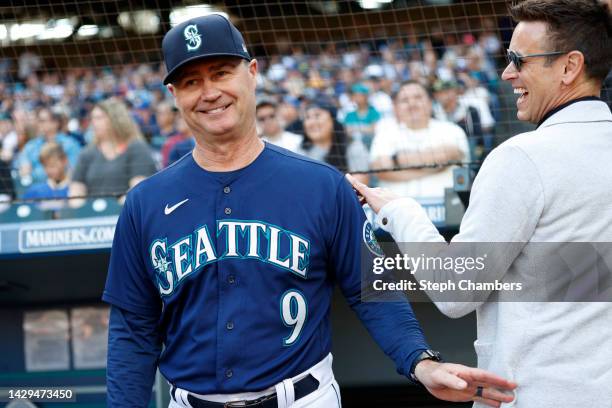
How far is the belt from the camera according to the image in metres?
2.16

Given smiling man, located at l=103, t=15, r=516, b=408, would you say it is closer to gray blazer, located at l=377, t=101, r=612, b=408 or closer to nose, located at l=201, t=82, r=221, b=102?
nose, located at l=201, t=82, r=221, b=102

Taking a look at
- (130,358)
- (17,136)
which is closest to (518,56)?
(130,358)

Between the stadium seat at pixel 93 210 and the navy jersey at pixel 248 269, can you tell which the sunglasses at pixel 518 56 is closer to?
the navy jersey at pixel 248 269

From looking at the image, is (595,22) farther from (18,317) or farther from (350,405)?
(18,317)

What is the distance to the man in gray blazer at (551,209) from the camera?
1850 millimetres

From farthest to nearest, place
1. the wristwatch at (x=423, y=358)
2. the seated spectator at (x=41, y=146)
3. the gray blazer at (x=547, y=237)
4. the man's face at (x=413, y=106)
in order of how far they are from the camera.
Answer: the seated spectator at (x=41, y=146) → the man's face at (x=413, y=106) → the wristwatch at (x=423, y=358) → the gray blazer at (x=547, y=237)

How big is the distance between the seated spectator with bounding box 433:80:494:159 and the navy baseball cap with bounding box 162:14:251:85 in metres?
2.42

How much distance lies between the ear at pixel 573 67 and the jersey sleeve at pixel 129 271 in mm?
1119

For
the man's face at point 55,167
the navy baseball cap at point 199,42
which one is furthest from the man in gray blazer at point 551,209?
the man's face at point 55,167

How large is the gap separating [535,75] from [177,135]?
5113 mm

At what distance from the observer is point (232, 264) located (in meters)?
2.18

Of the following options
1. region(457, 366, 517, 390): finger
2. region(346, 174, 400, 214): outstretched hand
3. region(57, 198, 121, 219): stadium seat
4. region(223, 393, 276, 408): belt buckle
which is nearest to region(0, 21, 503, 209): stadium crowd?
region(57, 198, 121, 219): stadium seat

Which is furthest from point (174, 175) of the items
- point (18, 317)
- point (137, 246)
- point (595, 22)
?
point (18, 317)

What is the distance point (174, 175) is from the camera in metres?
2.31
